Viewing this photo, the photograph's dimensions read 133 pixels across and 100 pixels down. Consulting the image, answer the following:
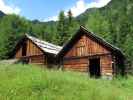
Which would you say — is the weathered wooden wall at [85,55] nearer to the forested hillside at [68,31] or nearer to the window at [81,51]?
the window at [81,51]

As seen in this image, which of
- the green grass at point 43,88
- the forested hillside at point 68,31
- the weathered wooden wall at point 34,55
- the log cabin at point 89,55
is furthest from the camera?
the forested hillside at point 68,31

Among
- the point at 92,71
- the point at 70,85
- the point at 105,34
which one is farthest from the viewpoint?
the point at 105,34

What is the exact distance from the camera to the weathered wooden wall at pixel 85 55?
100.0 feet

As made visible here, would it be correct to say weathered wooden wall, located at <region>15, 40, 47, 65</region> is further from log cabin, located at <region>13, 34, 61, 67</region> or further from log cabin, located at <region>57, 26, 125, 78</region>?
log cabin, located at <region>57, 26, 125, 78</region>

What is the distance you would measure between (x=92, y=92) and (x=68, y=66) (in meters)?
17.7

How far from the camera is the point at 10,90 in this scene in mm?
14602

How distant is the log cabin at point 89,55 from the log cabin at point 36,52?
15.5ft

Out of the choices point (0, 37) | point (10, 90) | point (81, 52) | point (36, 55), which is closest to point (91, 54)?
point (81, 52)

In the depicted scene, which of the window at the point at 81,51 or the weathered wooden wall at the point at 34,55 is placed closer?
the window at the point at 81,51

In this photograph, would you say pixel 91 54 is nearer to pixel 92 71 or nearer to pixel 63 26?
pixel 92 71

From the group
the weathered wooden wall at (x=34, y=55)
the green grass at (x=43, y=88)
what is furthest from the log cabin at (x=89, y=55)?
the green grass at (x=43, y=88)

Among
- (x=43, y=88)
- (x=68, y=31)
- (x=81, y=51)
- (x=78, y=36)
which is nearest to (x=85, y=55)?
(x=81, y=51)

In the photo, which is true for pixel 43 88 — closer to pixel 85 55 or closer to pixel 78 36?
pixel 85 55

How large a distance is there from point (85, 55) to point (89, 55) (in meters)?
0.50
